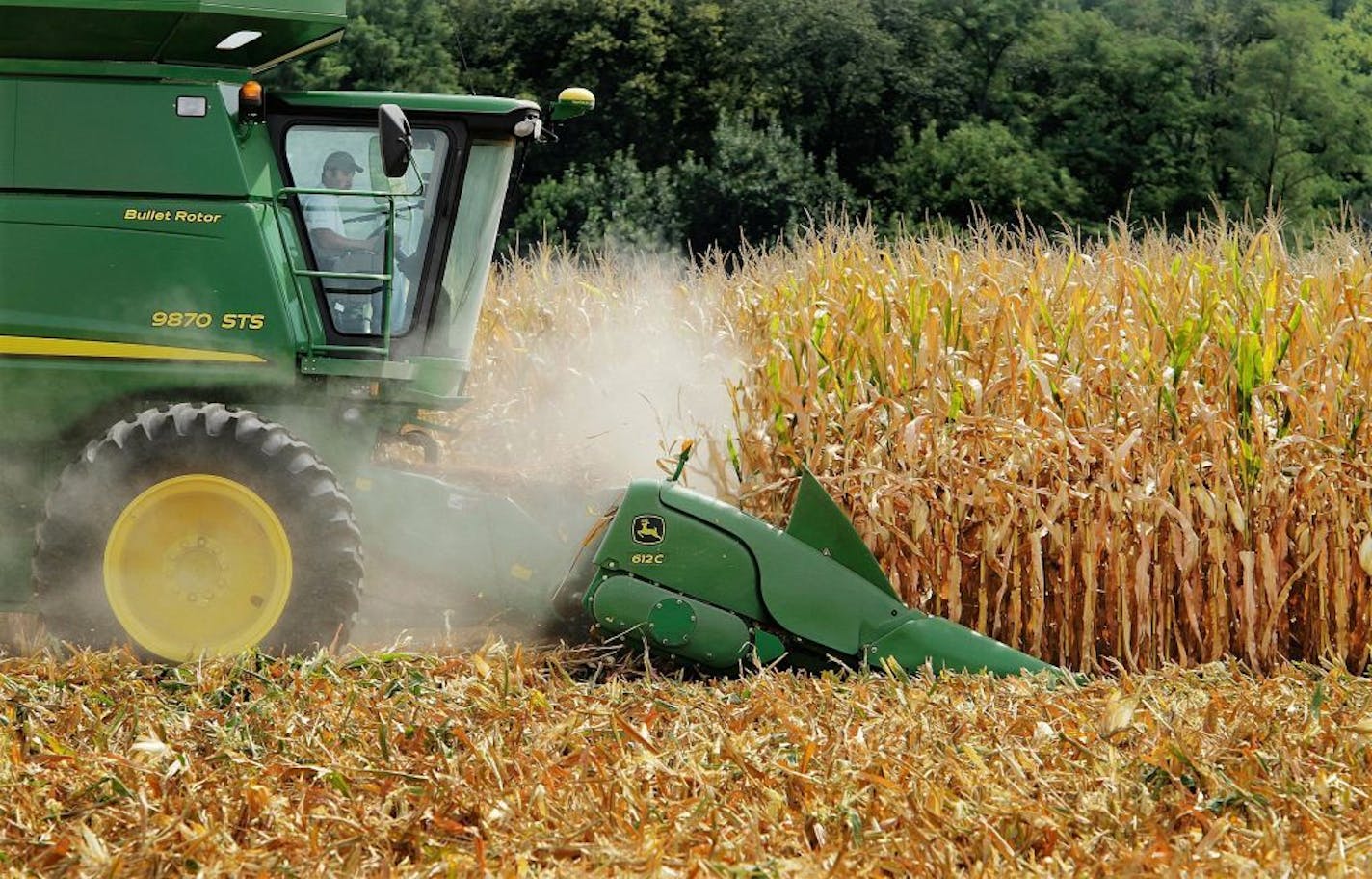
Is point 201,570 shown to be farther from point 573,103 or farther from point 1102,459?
point 1102,459

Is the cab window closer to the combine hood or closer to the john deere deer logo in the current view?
the combine hood

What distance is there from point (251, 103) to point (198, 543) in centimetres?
154

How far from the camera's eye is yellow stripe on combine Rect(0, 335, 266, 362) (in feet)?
19.5

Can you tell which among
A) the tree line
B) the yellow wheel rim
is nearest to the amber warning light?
the yellow wheel rim

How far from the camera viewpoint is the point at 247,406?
6.17m

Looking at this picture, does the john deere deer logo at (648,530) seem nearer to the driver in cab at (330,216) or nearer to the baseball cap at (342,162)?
the driver in cab at (330,216)

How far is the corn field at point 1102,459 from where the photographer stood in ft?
20.7

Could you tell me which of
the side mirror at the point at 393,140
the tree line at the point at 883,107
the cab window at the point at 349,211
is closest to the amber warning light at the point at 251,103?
the cab window at the point at 349,211

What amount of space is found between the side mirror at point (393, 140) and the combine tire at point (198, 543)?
0.95 m

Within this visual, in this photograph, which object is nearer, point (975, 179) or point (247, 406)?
point (247, 406)

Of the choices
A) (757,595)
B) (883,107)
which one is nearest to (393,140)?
(757,595)

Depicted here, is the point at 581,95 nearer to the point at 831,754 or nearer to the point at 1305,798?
the point at 831,754

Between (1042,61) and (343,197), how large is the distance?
37444 millimetres

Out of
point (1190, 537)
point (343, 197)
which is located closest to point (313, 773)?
point (343, 197)
